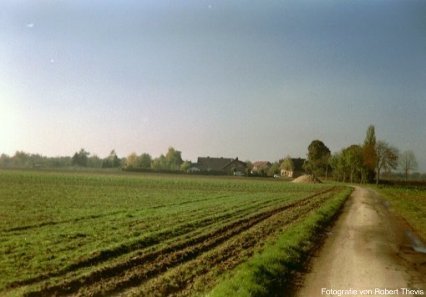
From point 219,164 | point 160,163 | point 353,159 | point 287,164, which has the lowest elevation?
point 160,163

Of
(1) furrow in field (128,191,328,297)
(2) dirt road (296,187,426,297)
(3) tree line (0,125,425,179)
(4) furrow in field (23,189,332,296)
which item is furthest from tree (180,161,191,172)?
(1) furrow in field (128,191,328,297)

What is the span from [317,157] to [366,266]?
121318 millimetres

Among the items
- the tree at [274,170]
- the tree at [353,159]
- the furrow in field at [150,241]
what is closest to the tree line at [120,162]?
the tree at [274,170]

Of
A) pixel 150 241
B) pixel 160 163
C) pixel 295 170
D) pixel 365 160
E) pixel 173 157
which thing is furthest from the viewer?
pixel 173 157

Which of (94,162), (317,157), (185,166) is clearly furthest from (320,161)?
(94,162)

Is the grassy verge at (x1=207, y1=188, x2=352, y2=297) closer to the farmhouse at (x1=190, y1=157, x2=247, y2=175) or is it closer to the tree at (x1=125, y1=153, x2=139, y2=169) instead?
the farmhouse at (x1=190, y1=157, x2=247, y2=175)

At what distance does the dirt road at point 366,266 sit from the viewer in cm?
1153

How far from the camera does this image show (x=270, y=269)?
1313 cm

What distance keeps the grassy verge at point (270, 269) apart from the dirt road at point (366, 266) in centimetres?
67

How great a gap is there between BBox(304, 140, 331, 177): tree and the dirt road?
110 meters

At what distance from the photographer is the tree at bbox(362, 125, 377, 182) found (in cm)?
10569

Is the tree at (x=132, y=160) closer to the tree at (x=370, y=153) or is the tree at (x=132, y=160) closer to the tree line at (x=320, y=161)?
the tree line at (x=320, y=161)

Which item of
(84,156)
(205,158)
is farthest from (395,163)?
(84,156)

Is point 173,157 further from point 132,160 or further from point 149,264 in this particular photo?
point 149,264
